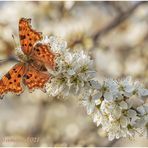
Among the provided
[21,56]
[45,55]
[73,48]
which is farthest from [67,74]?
[73,48]

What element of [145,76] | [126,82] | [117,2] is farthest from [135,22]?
[126,82]

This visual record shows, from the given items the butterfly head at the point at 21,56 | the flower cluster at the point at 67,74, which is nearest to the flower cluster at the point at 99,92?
the flower cluster at the point at 67,74

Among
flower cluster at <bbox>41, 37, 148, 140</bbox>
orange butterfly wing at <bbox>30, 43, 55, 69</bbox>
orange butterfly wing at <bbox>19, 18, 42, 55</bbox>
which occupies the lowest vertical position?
flower cluster at <bbox>41, 37, 148, 140</bbox>

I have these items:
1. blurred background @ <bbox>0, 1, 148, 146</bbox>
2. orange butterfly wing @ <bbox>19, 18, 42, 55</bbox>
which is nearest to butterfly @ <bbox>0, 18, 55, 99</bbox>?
orange butterfly wing @ <bbox>19, 18, 42, 55</bbox>

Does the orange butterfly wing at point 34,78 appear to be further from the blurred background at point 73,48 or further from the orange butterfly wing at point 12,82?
the blurred background at point 73,48

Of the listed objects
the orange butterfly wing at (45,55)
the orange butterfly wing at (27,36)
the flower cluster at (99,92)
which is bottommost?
the flower cluster at (99,92)

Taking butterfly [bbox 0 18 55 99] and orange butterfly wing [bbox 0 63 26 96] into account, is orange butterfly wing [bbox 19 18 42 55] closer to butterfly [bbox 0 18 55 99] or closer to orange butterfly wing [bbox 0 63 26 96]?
butterfly [bbox 0 18 55 99]
